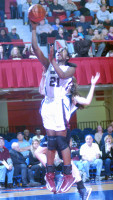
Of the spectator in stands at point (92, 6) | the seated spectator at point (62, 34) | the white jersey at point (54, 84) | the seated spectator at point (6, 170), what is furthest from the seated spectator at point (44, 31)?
the white jersey at point (54, 84)

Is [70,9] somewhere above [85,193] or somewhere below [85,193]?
above

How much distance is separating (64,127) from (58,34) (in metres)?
9.63

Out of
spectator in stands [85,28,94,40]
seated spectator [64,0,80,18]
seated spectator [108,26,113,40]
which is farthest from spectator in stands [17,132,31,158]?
seated spectator [64,0,80,18]

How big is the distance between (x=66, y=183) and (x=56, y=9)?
13.3 metres

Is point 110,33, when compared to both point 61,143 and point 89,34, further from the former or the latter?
point 61,143

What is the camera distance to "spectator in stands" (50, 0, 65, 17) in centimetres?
1783

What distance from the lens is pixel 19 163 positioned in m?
11.2

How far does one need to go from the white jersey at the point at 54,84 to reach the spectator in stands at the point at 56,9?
40.7 feet

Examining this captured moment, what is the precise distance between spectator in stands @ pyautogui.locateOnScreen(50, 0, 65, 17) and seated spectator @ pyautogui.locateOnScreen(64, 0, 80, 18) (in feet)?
0.85

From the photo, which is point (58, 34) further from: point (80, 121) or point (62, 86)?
point (62, 86)

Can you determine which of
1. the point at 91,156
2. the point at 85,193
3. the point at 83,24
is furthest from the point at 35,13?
the point at 83,24

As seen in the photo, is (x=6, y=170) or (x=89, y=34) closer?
(x=6, y=170)

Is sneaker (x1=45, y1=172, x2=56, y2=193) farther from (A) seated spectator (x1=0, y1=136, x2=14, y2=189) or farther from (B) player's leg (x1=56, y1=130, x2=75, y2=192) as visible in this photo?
(A) seated spectator (x1=0, y1=136, x2=14, y2=189)

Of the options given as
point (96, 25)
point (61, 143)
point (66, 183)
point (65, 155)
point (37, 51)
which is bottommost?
point (66, 183)
